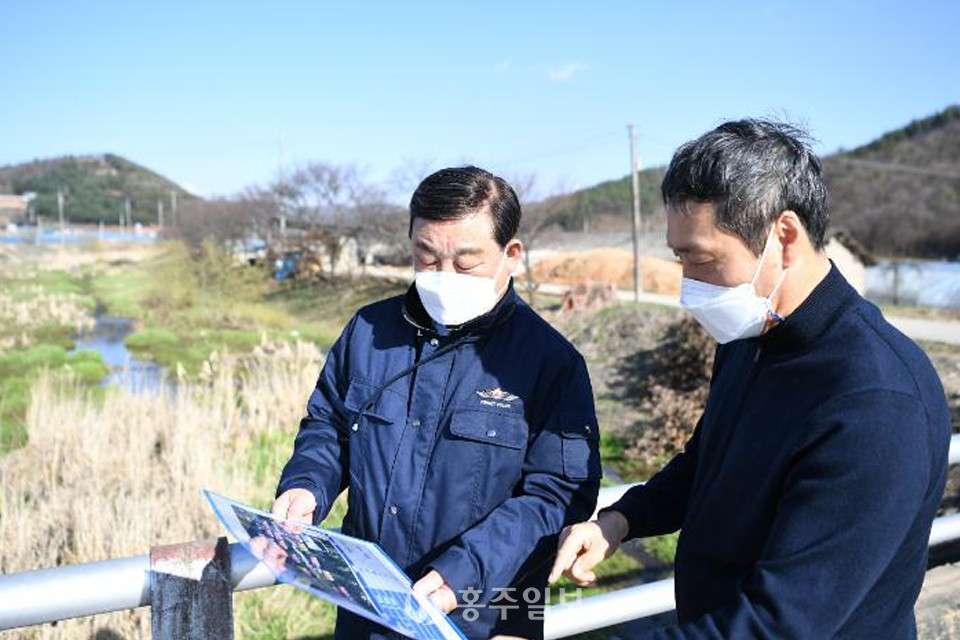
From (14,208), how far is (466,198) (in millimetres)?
116990

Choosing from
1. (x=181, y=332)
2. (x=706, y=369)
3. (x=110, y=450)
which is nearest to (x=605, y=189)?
(x=181, y=332)

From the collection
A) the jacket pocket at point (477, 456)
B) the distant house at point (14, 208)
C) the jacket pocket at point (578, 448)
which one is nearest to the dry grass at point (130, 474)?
the jacket pocket at point (477, 456)

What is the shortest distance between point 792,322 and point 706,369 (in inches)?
340

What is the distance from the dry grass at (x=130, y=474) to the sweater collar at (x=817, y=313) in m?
3.01

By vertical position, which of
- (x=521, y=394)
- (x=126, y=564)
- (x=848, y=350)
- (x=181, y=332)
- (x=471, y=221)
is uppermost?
(x=471, y=221)

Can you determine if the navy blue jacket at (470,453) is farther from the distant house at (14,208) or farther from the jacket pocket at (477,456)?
the distant house at (14,208)

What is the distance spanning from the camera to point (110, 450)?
5.59m

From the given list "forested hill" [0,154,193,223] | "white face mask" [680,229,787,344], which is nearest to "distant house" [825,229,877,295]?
"white face mask" [680,229,787,344]

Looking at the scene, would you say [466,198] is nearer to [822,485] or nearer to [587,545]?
[587,545]

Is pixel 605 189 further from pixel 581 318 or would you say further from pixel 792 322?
pixel 792 322

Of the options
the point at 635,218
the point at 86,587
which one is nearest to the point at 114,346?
the point at 635,218

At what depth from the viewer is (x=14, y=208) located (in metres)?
102

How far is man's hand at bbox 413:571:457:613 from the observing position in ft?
5.05

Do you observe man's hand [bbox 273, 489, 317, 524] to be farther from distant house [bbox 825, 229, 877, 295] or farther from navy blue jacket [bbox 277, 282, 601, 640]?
distant house [bbox 825, 229, 877, 295]
